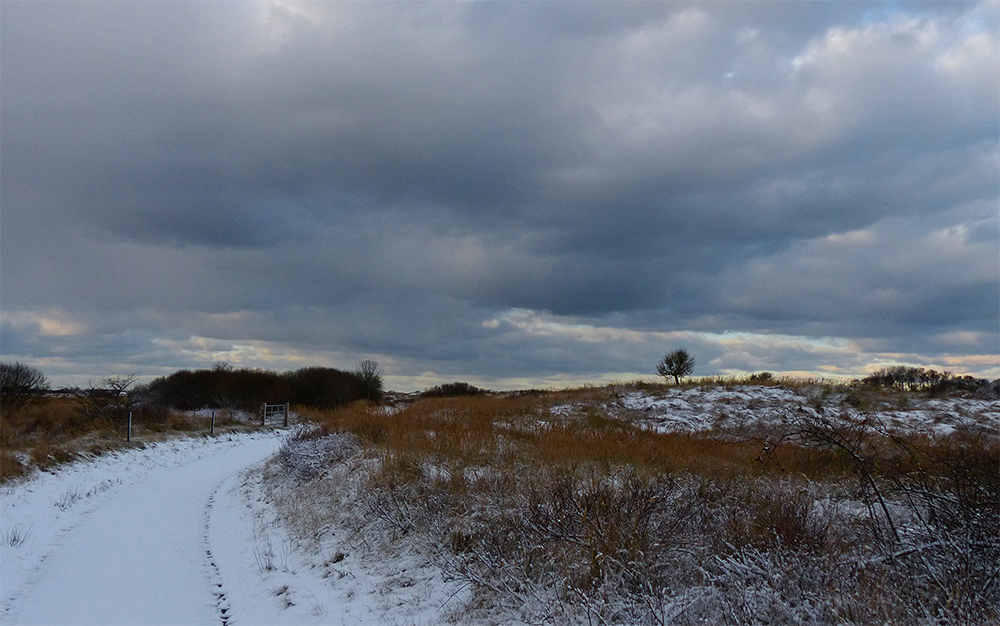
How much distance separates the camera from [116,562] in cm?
802

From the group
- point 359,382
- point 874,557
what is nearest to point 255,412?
point 359,382

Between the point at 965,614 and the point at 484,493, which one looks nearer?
the point at 965,614

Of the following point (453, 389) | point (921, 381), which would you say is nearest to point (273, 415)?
point (453, 389)

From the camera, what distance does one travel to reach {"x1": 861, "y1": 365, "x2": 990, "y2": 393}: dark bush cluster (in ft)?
104

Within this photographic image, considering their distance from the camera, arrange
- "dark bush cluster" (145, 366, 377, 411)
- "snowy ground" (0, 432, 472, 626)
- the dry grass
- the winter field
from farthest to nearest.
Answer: "dark bush cluster" (145, 366, 377, 411)
the dry grass
"snowy ground" (0, 432, 472, 626)
the winter field

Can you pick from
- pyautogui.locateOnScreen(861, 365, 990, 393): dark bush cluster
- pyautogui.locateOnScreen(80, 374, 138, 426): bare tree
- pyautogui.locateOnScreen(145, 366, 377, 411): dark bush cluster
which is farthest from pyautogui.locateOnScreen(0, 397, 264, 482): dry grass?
pyautogui.locateOnScreen(861, 365, 990, 393): dark bush cluster

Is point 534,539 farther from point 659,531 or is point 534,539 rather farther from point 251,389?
point 251,389

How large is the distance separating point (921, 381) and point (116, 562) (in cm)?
4562

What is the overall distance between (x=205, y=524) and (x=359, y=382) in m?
56.9

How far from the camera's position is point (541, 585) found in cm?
582

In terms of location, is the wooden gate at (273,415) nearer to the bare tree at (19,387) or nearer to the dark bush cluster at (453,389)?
the bare tree at (19,387)

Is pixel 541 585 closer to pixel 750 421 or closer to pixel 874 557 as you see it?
pixel 874 557

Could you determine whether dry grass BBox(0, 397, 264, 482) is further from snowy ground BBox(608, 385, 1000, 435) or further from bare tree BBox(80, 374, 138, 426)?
snowy ground BBox(608, 385, 1000, 435)

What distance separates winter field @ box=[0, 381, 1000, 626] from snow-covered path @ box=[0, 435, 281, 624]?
0.04m
